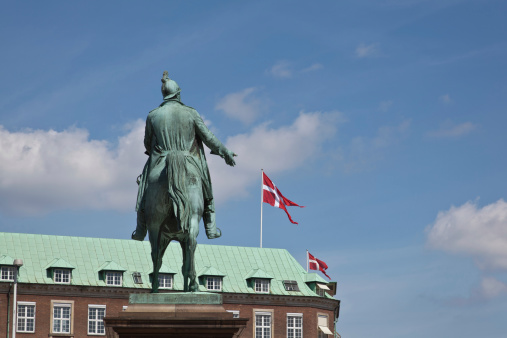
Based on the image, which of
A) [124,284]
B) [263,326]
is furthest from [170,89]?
[263,326]

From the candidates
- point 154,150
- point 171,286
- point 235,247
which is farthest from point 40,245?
point 154,150

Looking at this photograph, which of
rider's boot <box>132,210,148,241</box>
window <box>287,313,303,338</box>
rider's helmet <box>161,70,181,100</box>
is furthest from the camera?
window <box>287,313,303,338</box>

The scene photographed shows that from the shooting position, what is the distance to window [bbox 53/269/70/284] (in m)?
84.4

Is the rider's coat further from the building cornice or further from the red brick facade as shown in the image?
the red brick facade

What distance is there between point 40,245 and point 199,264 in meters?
13.1

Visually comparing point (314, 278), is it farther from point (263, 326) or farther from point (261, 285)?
point (263, 326)

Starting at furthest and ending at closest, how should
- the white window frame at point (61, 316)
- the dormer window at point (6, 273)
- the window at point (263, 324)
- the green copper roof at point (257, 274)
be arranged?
the green copper roof at point (257, 274)
the window at point (263, 324)
the dormer window at point (6, 273)
the white window frame at point (61, 316)

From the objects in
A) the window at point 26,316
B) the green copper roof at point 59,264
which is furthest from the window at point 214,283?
the window at point 26,316

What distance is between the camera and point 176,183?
668 inches

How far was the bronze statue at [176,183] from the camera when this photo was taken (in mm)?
17094

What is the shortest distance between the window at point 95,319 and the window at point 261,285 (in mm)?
13023

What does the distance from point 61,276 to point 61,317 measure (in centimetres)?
323

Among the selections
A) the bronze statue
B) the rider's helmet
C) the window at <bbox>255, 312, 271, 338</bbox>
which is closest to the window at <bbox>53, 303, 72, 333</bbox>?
the window at <bbox>255, 312, 271, 338</bbox>

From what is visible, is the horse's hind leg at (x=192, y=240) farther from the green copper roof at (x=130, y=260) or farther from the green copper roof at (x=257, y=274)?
the green copper roof at (x=257, y=274)
